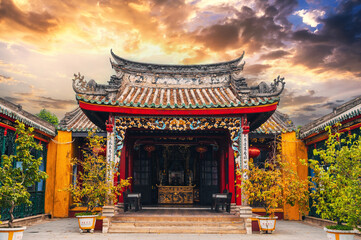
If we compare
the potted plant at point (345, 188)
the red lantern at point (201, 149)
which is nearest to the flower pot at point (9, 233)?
the potted plant at point (345, 188)

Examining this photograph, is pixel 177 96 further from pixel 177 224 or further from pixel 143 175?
pixel 177 224

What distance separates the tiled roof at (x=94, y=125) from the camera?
13.3 metres

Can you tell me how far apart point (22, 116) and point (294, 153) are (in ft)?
31.8

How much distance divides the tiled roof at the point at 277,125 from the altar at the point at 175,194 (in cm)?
373

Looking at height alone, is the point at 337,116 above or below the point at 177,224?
above

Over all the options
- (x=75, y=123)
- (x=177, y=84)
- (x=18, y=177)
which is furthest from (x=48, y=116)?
(x=18, y=177)

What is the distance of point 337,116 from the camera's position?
34.1ft

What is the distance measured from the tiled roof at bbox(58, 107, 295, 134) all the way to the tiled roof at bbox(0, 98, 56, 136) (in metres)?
0.80

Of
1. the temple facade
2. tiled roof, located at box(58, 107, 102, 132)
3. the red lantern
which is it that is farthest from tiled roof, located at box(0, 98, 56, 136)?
the red lantern

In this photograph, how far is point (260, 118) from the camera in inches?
409

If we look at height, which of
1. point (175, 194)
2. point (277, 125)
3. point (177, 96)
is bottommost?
point (175, 194)

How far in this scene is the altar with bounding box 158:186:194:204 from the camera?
13992mm

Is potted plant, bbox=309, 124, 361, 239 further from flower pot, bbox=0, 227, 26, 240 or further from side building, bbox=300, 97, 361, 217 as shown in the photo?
flower pot, bbox=0, 227, 26, 240

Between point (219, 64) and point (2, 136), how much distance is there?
8425 mm
